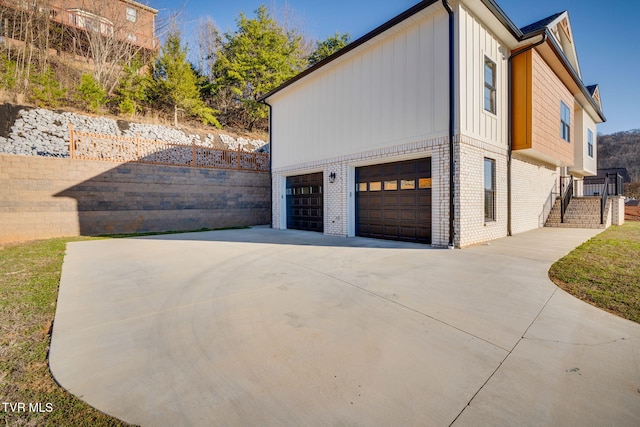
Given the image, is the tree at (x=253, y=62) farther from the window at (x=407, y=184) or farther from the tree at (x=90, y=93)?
the window at (x=407, y=184)

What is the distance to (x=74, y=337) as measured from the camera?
2.56 metres

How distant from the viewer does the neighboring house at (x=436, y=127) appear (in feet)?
23.0

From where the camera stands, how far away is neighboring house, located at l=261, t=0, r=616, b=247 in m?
7.01

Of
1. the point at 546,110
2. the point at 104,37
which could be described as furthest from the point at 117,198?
the point at 546,110

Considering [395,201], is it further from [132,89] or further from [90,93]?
[132,89]

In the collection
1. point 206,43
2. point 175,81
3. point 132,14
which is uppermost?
point 206,43

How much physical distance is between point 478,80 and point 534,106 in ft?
8.20

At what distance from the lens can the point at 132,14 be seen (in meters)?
18.6

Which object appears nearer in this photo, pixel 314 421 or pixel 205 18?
pixel 314 421

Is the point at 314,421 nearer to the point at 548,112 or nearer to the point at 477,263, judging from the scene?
the point at 477,263

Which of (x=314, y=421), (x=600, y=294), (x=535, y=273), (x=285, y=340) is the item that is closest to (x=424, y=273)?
(x=535, y=273)

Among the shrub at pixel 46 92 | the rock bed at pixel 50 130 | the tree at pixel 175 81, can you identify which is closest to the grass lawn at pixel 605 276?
the rock bed at pixel 50 130

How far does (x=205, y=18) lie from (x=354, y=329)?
97.8 ft

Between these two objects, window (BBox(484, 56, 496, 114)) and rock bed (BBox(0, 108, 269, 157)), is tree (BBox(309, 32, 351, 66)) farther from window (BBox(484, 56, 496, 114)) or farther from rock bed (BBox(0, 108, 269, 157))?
window (BBox(484, 56, 496, 114))
